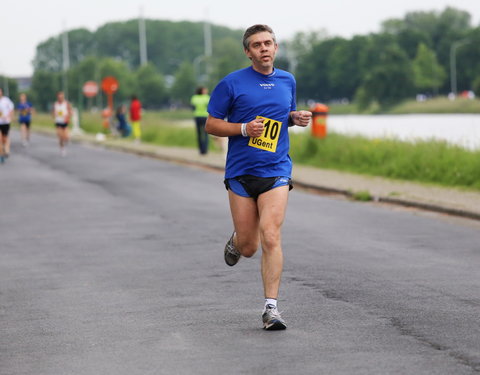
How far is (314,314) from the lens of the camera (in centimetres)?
693

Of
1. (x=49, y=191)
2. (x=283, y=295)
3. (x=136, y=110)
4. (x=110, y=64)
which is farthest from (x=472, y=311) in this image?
(x=110, y=64)

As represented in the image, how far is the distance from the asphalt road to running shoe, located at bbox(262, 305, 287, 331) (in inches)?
3.2

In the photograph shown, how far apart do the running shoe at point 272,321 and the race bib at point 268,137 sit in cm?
104

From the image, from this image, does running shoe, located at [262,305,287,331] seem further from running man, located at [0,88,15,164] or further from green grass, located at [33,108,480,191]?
running man, located at [0,88,15,164]

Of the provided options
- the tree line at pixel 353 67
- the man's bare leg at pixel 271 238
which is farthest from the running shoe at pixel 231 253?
the tree line at pixel 353 67

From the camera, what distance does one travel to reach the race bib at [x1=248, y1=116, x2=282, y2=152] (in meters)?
6.70

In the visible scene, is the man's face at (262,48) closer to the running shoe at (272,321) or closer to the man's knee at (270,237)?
the man's knee at (270,237)

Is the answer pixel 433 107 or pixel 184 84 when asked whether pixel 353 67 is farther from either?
pixel 433 107

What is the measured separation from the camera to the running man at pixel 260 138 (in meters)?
6.63

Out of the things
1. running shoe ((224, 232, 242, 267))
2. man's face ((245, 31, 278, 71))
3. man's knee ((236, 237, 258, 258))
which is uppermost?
man's face ((245, 31, 278, 71))

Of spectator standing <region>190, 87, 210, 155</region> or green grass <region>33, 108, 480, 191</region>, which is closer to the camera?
green grass <region>33, 108, 480, 191</region>

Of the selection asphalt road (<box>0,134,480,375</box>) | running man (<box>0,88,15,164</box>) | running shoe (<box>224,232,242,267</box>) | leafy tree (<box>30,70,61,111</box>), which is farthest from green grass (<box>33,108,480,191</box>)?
leafy tree (<box>30,70,61,111</box>)

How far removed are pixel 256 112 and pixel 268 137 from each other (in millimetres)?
185

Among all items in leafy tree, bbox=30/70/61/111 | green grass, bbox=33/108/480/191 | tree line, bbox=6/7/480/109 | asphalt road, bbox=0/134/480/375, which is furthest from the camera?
leafy tree, bbox=30/70/61/111
